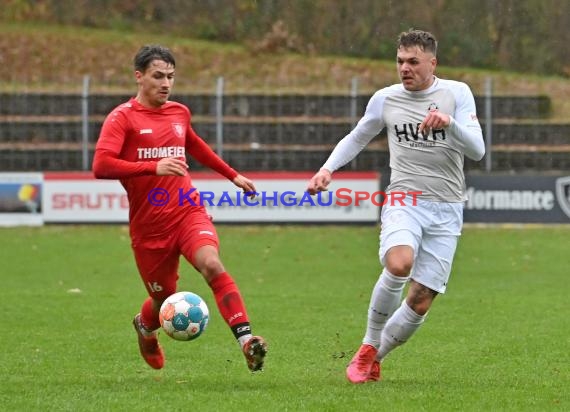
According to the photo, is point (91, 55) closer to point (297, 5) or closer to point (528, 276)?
point (297, 5)

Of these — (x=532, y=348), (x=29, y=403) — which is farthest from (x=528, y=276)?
(x=29, y=403)

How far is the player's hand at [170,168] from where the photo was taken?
285 inches

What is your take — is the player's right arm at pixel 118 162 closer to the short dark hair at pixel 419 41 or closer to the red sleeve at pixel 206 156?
the red sleeve at pixel 206 156

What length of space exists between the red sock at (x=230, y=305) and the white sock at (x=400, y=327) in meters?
0.96

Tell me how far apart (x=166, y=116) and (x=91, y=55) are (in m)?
22.6

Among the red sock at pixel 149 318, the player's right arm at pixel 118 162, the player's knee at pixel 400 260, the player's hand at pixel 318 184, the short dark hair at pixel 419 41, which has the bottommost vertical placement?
the red sock at pixel 149 318

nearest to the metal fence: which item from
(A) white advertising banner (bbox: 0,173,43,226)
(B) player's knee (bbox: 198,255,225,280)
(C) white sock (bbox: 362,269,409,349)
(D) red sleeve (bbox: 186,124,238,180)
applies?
(A) white advertising banner (bbox: 0,173,43,226)

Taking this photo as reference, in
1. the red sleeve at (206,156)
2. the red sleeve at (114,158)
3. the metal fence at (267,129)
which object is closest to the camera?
the red sleeve at (114,158)

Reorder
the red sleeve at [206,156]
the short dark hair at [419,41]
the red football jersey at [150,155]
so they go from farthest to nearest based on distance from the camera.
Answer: the red sleeve at [206,156] → the red football jersey at [150,155] → the short dark hair at [419,41]

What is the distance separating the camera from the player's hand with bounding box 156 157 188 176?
23.7ft

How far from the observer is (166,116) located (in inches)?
313

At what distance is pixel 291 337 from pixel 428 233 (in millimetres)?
2626

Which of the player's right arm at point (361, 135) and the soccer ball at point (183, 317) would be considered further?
the player's right arm at point (361, 135)

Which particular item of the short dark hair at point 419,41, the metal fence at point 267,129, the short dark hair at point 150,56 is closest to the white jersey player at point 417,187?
the short dark hair at point 419,41
